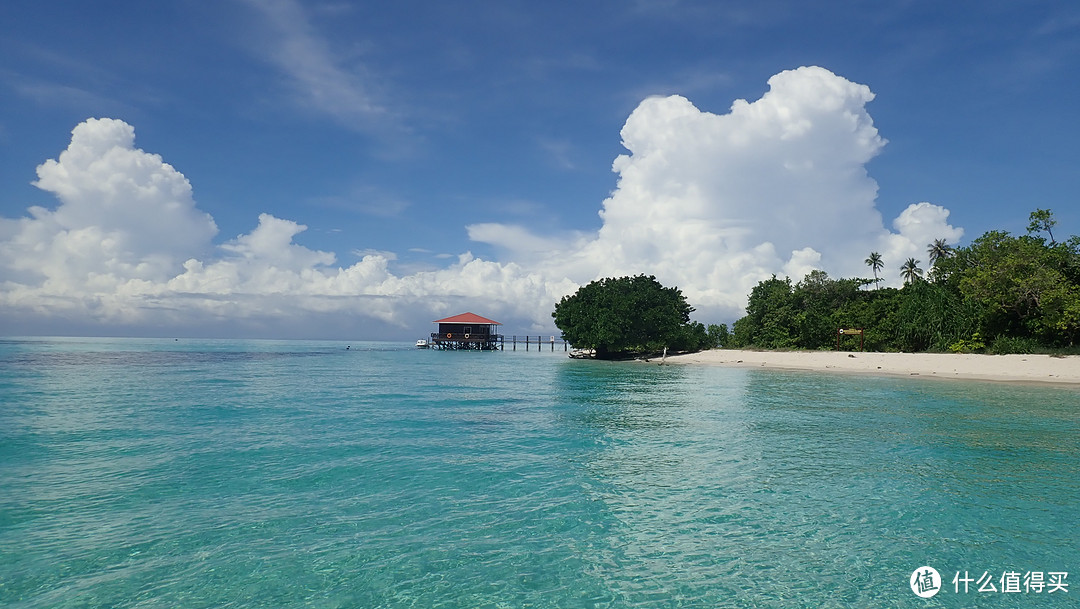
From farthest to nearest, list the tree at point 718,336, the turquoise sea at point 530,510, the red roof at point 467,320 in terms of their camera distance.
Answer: the red roof at point 467,320
the tree at point 718,336
the turquoise sea at point 530,510

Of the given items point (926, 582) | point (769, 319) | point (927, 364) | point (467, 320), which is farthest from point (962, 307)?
point (467, 320)

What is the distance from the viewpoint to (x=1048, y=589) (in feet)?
21.6

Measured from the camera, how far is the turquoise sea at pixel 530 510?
6582 mm

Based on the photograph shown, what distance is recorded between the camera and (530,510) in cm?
941

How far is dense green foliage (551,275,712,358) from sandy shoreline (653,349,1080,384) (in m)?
6.48

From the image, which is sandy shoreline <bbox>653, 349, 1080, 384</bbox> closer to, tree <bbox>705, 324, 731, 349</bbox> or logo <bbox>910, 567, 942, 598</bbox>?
tree <bbox>705, 324, 731, 349</bbox>

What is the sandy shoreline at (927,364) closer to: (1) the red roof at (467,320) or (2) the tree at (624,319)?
(2) the tree at (624,319)

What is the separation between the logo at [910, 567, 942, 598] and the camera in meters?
6.58

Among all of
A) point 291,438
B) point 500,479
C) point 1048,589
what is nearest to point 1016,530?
point 1048,589

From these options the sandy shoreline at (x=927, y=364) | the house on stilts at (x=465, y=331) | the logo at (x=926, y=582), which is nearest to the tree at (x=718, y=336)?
the sandy shoreline at (x=927, y=364)

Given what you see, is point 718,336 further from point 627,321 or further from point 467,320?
point 467,320

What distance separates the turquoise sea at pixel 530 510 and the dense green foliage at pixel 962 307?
28550mm

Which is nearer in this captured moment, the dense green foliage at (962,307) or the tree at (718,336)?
the dense green foliage at (962,307)

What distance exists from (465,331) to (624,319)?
4833cm
